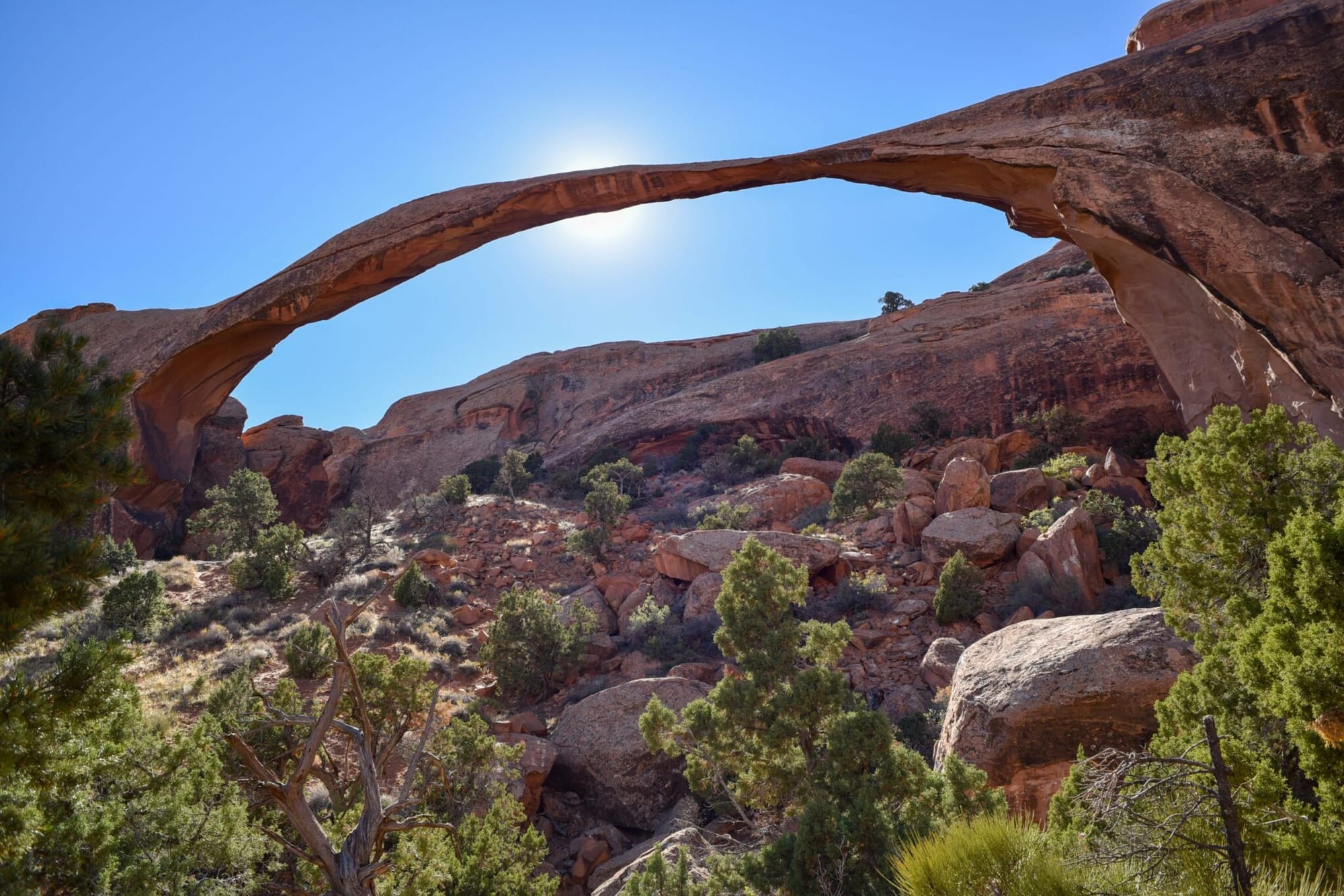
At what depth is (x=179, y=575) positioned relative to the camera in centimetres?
1598

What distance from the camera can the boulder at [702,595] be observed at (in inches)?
518

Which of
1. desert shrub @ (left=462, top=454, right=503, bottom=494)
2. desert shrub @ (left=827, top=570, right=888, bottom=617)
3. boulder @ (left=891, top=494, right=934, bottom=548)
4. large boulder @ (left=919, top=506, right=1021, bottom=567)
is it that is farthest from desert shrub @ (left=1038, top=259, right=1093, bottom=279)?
desert shrub @ (left=462, top=454, right=503, bottom=494)

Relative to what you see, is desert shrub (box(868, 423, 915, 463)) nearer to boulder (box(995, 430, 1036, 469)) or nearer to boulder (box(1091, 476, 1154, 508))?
boulder (box(995, 430, 1036, 469))

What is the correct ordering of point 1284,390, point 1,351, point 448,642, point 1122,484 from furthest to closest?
point 1122,484 → point 448,642 → point 1284,390 → point 1,351

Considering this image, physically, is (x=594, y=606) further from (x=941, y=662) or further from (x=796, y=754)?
(x=796, y=754)

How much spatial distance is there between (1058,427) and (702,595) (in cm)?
1372

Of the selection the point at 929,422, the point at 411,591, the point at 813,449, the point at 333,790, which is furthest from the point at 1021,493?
the point at 333,790

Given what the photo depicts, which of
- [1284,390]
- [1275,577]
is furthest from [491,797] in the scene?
[1284,390]

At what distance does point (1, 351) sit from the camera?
3885 millimetres

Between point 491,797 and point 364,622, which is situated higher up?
point 364,622

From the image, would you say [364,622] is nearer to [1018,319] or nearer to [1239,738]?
[1239,738]

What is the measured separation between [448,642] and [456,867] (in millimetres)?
7088

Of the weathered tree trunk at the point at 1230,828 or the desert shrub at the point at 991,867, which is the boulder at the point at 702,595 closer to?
the desert shrub at the point at 991,867

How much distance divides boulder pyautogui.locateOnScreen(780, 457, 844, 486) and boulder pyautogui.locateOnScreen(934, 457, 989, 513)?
7.08 meters
